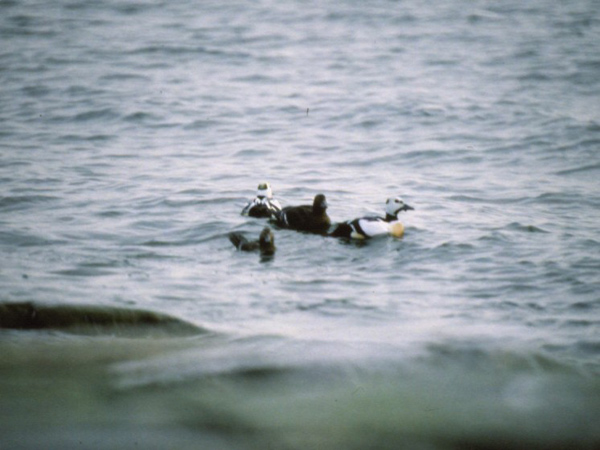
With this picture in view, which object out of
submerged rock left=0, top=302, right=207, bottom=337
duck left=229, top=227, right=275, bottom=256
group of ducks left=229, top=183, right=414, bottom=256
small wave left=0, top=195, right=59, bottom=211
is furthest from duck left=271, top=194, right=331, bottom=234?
submerged rock left=0, top=302, right=207, bottom=337

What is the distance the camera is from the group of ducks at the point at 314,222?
9.42 meters

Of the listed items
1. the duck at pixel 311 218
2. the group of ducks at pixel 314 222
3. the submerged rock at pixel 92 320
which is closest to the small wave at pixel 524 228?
the group of ducks at pixel 314 222

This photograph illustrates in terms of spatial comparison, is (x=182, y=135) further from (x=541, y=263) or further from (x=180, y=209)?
(x=541, y=263)

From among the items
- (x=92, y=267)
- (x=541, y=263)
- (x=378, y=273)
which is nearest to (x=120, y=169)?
(x=92, y=267)

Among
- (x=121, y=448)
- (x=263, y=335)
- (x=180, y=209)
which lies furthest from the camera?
(x=180, y=209)

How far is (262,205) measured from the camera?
1070 cm

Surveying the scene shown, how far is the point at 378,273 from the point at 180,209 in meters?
3.26

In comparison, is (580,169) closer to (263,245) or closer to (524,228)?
(524,228)

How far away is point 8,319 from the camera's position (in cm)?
696

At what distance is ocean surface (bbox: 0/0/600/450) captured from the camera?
18.7 feet

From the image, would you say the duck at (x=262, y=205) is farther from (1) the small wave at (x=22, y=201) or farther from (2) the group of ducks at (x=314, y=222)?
(1) the small wave at (x=22, y=201)

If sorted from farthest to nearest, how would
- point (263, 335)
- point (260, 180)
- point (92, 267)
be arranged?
point (260, 180) < point (92, 267) < point (263, 335)

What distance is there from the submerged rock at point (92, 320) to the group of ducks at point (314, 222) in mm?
2411

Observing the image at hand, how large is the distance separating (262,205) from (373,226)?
1.55 metres
